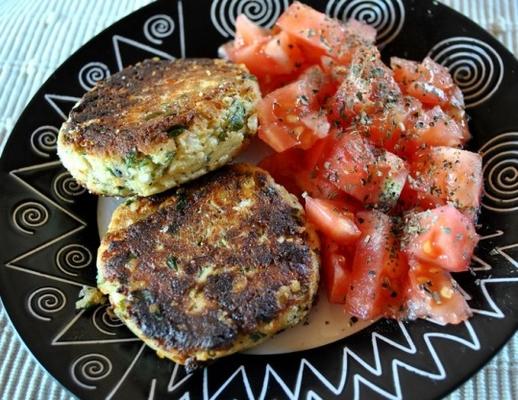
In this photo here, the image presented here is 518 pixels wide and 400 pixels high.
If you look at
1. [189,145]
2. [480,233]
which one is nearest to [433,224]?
[480,233]

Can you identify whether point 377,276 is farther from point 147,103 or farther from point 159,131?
point 147,103

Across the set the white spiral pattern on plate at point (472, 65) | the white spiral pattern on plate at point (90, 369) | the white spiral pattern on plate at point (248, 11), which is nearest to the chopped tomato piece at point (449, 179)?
the white spiral pattern on plate at point (472, 65)

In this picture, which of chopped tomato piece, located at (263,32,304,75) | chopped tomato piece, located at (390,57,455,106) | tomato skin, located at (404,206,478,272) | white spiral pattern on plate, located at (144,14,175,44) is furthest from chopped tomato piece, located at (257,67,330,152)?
white spiral pattern on plate, located at (144,14,175,44)

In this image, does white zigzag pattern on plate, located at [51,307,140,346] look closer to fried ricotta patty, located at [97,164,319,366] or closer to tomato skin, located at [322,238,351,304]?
fried ricotta patty, located at [97,164,319,366]

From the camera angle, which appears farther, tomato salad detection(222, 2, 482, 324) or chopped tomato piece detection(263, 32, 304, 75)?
chopped tomato piece detection(263, 32, 304, 75)

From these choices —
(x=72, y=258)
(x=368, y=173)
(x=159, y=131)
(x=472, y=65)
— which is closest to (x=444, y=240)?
(x=368, y=173)

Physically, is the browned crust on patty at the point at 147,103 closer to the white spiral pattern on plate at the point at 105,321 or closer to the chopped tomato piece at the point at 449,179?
the white spiral pattern on plate at the point at 105,321

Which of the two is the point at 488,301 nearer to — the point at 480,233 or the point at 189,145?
the point at 480,233

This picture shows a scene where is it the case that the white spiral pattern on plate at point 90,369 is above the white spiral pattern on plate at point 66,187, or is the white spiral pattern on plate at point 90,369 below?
below
